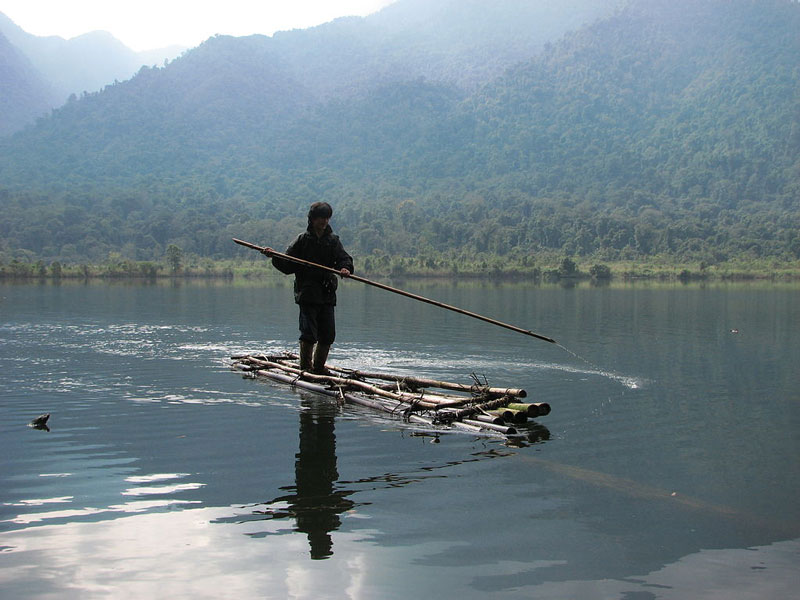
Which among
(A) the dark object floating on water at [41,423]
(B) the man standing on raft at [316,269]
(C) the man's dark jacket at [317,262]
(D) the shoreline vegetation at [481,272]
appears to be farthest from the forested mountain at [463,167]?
(A) the dark object floating on water at [41,423]

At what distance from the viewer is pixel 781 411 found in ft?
36.8

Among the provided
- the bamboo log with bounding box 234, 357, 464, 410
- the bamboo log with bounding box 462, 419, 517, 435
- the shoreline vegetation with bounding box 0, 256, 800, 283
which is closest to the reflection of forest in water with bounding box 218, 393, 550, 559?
the bamboo log with bounding box 462, 419, 517, 435

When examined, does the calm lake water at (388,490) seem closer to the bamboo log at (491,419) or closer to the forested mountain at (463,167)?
the bamboo log at (491,419)

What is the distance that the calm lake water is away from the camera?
5102mm

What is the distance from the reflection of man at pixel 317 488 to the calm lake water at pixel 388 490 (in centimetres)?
3

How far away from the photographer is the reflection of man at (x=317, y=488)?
5.79 meters

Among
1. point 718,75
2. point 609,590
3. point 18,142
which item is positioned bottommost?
point 609,590

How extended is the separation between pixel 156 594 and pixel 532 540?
2.54 m

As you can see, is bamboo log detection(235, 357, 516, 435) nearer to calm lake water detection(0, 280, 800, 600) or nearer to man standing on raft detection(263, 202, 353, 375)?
calm lake water detection(0, 280, 800, 600)

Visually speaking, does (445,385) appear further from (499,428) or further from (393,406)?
(499,428)

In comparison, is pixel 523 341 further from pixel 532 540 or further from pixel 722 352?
pixel 532 540

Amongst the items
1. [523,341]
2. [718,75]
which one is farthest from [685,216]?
[523,341]

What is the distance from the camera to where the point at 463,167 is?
169000 mm

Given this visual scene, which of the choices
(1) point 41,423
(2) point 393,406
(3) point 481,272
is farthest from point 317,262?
(3) point 481,272
